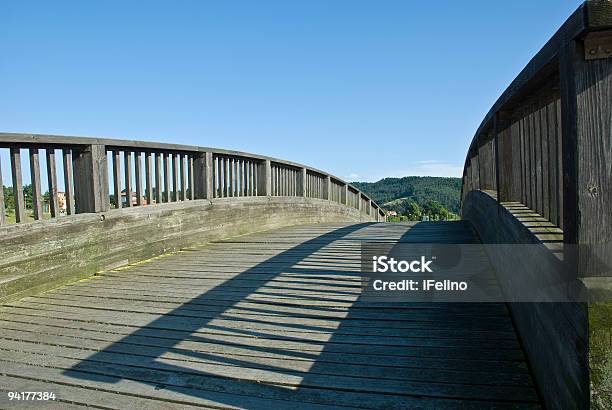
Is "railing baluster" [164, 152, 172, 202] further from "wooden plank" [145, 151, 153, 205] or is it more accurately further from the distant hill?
the distant hill

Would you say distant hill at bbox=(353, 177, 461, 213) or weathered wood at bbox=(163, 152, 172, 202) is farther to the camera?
distant hill at bbox=(353, 177, 461, 213)

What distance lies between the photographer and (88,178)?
15.6 ft

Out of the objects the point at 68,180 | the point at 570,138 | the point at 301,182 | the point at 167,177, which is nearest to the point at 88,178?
the point at 68,180

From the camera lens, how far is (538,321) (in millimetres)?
1975

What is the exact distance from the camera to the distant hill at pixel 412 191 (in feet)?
291

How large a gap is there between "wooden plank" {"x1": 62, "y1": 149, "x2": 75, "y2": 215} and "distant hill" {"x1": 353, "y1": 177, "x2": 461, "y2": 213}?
80.7m

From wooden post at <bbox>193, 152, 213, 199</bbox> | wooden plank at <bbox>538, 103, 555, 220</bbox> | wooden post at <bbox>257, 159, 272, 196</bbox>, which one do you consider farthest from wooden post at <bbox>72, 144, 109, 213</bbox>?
wooden plank at <bbox>538, 103, 555, 220</bbox>

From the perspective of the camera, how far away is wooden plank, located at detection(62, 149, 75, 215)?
4543 millimetres

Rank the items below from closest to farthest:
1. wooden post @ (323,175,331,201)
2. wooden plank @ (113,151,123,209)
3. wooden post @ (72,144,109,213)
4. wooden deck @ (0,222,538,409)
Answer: wooden deck @ (0,222,538,409)
wooden post @ (72,144,109,213)
wooden plank @ (113,151,123,209)
wooden post @ (323,175,331,201)

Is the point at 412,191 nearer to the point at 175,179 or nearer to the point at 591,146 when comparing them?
the point at 175,179

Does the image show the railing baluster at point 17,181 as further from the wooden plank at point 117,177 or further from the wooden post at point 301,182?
the wooden post at point 301,182

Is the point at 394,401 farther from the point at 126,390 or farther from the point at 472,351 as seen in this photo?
the point at 126,390

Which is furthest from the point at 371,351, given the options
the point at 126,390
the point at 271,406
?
the point at 126,390

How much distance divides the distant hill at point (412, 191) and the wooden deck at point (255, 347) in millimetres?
80882
